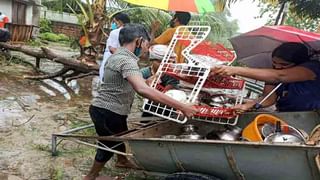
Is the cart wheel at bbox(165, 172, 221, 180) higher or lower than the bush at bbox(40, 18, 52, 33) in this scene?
higher

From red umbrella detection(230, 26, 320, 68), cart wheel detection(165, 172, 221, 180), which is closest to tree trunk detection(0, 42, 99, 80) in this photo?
red umbrella detection(230, 26, 320, 68)

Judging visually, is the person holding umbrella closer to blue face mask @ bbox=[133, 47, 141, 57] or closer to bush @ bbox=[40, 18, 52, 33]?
blue face mask @ bbox=[133, 47, 141, 57]

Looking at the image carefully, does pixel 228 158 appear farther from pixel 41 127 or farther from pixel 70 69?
pixel 70 69

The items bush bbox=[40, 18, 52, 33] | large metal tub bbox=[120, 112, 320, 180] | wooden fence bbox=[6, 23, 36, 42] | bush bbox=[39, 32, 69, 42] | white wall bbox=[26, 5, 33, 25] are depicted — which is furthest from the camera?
bush bbox=[40, 18, 52, 33]

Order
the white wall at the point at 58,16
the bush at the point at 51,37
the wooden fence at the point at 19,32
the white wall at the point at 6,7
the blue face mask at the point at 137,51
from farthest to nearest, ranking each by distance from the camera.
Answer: the white wall at the point at 58,16 → the bush at the point at 51,37 → the white wall at the point at 6,7 → the wooden fence at the point at 19,32 → the blue face mask at the point at 137,51

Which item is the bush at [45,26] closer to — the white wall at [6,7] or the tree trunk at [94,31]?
the white wall at [6,7]

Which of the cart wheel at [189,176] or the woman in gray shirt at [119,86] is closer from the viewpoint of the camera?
the cart wheel at [189,176]

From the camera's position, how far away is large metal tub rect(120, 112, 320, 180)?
7.79 feet

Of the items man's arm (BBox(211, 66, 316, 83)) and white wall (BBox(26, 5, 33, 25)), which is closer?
man's arm (BBox(211, 66, 316, 83))

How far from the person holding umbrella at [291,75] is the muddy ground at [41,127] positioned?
139 centimetres

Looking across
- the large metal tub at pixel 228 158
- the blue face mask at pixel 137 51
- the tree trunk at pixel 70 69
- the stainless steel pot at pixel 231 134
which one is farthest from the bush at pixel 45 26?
the large metal tub at pixel 228 158

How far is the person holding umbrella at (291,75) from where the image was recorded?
128 inches

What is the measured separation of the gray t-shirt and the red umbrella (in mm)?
1148

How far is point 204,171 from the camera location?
2820 millimetres
